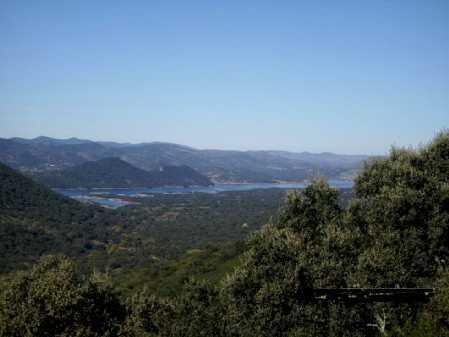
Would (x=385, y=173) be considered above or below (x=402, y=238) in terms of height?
above

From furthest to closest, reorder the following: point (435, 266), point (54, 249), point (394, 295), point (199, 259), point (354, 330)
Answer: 1. point (54, 249)
2. point (199, 259)
3. point (435, 266)
4. point (354, 330)
5. point (394, 295)

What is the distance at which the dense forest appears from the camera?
2208cm

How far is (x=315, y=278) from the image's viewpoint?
24453mm

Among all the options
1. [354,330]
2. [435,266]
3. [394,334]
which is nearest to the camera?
[394,334]

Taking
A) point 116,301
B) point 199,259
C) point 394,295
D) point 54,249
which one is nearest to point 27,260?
point 54,249

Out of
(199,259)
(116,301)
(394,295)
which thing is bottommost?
(199,259)

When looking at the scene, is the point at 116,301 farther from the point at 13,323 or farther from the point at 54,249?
the point at 54,249

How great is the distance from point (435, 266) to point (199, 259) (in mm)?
116350

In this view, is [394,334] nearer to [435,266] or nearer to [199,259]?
[435,266]

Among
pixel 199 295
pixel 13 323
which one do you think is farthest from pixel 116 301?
pixel 13 323

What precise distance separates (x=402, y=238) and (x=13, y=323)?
24952mm

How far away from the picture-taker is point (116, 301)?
31.3m

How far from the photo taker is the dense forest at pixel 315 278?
72.4 ft

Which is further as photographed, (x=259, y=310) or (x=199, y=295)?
(x=199, y=295)
